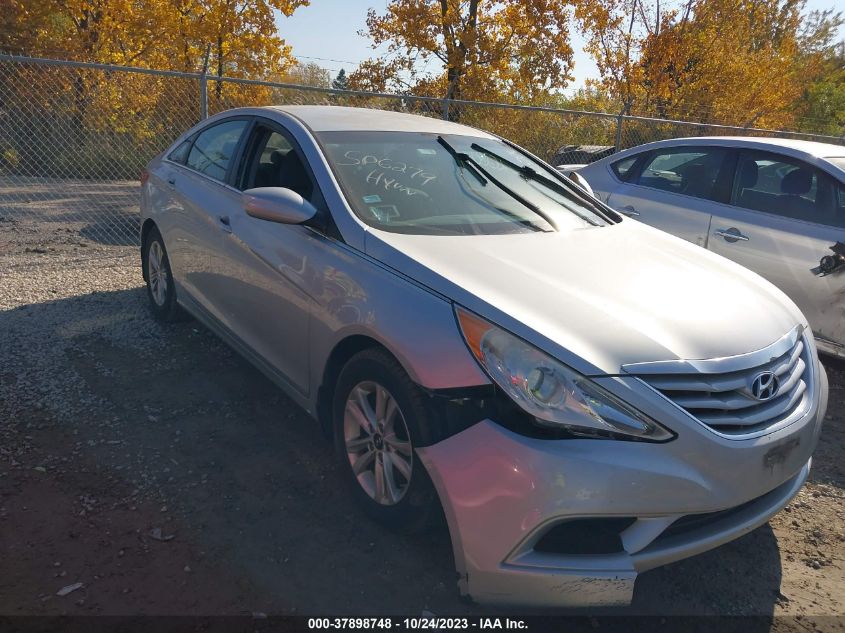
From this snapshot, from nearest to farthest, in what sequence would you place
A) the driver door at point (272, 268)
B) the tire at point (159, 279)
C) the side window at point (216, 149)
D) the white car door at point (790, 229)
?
the driver door at point (272, 268) → the side window at point (216, 149) → the white car door at point (790, 229) → the tire at point (159, 279)

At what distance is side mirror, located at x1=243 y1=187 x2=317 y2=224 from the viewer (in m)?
3.09

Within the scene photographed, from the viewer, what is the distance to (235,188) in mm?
3988

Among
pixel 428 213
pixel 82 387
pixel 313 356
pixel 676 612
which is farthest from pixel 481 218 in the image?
pixel 82 387

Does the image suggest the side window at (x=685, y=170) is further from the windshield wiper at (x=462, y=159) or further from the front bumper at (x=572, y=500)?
the front bumper at (x=572, y=500)

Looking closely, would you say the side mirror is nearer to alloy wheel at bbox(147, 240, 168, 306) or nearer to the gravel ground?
the gravel ground

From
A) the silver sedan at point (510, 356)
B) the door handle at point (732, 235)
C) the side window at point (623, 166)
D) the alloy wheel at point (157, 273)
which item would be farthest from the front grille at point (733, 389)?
the side window at point (623, 166)

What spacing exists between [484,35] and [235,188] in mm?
12164

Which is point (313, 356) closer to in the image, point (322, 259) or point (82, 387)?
point (322, 259)

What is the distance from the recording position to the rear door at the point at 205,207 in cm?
Answer: 405

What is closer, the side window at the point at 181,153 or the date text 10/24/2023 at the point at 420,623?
the date text 10/24/2023 at the point at 420,623

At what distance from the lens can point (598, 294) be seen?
2.66m

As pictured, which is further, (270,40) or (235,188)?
(270,40)

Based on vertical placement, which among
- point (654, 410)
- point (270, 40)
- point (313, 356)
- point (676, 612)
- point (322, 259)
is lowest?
point (676, 612)

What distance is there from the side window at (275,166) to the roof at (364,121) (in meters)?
0.17
